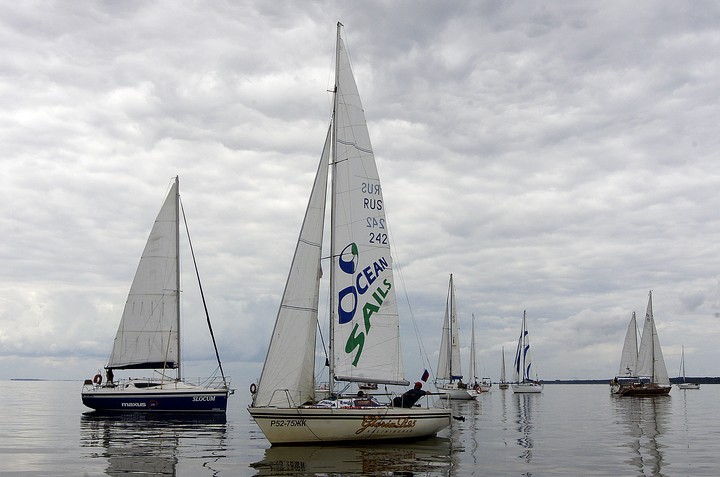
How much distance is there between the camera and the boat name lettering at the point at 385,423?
24750 mm

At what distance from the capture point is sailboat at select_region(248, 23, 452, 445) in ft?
80.3

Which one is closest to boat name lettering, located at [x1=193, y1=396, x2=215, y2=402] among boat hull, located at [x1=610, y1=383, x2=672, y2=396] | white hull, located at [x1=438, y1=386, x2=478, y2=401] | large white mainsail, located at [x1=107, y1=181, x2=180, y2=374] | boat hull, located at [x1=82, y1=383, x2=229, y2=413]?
boat hull, located at [x1=82, y1=383, x2=229, y2=413]

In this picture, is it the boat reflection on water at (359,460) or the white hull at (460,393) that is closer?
the boat reflection on water at (359,460)

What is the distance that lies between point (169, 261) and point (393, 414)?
79.3 feet

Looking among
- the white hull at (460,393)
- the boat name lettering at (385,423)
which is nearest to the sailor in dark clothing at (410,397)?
the boat name lettering at (385,423)

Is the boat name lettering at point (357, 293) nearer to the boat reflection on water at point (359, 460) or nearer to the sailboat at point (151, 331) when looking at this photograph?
the boat reflection on water at point (359, 460)

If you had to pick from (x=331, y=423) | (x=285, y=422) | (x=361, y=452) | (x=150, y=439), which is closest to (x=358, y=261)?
(x=331, y=423)

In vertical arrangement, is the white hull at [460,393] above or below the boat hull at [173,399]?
below

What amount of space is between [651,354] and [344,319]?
235ft

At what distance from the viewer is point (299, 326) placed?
25484 millimetres

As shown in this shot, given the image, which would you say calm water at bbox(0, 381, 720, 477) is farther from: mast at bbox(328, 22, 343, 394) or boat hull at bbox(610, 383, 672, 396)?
boat hull at bbox(610, 383, 672, 396)

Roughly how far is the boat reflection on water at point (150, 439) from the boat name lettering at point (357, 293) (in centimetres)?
617

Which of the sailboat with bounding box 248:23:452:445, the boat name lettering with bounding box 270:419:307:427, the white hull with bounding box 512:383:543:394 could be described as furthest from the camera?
the white hull with bounding box 512:383:543:394

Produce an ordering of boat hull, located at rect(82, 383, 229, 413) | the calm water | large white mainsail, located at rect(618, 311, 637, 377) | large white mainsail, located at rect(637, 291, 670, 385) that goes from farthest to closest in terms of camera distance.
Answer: large white mainsail, located at rect(618, 311, 637, 377) → large white mainsail, located at rect(637, 291, 670, 385) → boat hull, located at rect(82, 383, 229, 413) → the calm water
